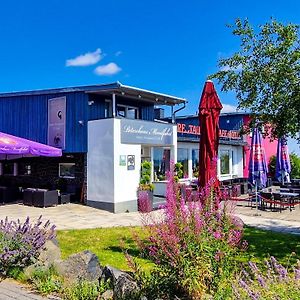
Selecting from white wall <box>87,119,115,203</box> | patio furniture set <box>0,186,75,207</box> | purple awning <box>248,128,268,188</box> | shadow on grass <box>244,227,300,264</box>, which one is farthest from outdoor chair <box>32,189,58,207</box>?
purple awning <box>248,128,268,188</box>

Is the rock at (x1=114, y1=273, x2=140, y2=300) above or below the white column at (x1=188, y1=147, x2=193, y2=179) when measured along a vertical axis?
below

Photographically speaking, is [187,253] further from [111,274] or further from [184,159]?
[184,159]

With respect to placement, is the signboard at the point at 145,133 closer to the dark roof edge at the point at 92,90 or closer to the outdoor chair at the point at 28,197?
the dark roof edge at the point at 92,90

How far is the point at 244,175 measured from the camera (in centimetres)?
2936

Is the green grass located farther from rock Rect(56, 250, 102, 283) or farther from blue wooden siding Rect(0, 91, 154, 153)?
blue wooden siding Rect(0, 91, 154, 153)

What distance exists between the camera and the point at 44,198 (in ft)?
54.3

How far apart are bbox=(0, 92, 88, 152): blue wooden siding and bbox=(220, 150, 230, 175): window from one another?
43.7ft

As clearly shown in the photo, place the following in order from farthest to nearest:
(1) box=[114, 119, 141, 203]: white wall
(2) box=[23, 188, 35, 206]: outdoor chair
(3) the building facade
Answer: (2) box=[23, 188, 35, 206]: outdoor chair, (3) the building facade, (1) box=[114, 119, 141, 203]: white wall

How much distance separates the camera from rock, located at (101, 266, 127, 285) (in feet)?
16.3

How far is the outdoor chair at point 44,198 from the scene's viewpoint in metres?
16.6

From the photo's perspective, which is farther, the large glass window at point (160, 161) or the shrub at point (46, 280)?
the large glass window at point (160, 161)

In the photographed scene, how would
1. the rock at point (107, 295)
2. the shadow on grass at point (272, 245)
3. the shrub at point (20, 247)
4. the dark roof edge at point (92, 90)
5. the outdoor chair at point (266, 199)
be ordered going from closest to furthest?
the rock at point (107, 295)
the shrub at point (20, 247)
the shadow on grass at point (272, 245)
the dark roof edge at point (92, 90)
the outdoor chair at point (266, 199)

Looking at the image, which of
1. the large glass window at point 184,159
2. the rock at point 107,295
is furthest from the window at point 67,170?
the rock at point 107,295

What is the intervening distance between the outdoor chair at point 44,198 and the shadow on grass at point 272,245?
894 cm
